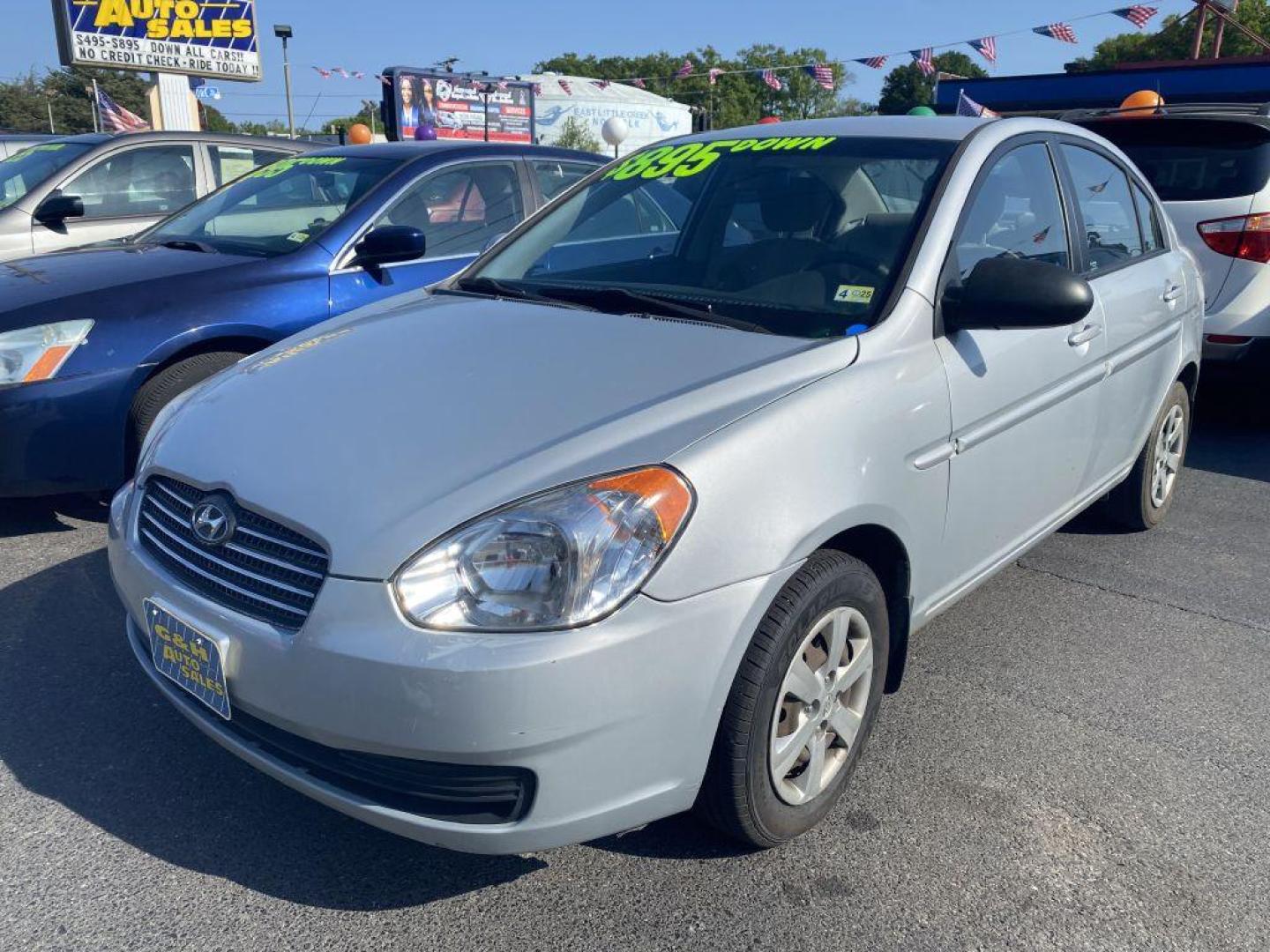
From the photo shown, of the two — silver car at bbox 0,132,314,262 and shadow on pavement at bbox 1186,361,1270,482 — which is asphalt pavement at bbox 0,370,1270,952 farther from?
silver car at bbox 0,132,314,262

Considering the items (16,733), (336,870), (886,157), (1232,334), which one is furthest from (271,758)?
(1232,334)

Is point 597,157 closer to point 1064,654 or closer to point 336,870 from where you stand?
point 1064,654

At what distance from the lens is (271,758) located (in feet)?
6.85

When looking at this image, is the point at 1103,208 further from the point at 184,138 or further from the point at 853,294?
the point at 184,138

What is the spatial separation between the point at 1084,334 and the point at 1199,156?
11.1ft

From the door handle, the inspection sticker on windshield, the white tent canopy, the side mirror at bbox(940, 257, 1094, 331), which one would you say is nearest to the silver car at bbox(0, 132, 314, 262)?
the inspection sticker on windshield

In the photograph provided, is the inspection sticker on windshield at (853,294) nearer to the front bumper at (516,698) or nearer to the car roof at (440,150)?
the front bumper at (516,698)

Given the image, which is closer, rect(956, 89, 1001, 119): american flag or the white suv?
the white suv

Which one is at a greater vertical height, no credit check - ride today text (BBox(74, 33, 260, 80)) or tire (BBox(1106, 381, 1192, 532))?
Result: no credit check - ride today text (BBox(74, 33, 260, 80))

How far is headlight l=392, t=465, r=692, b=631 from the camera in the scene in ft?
6.11

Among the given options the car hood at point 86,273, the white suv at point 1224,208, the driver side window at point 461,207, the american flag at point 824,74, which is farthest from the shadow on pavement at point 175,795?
the american flag at point 824,74

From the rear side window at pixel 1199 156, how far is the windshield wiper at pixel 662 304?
→ 13.7 ft

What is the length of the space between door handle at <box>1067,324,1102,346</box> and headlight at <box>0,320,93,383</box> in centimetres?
349

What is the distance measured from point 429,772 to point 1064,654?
92.0 inches
